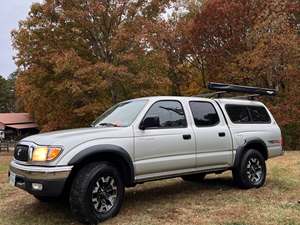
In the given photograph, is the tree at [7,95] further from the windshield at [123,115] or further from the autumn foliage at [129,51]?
the windshield at [123,115]

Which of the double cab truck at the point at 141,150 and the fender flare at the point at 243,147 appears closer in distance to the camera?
the double cab truck at the point at 141,150

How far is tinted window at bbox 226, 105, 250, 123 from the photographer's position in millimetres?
8008

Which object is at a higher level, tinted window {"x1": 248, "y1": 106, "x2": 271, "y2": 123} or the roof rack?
the roof rack

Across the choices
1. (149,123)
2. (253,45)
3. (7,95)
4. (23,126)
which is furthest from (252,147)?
(7,95)

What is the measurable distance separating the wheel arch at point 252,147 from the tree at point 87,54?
12728mm

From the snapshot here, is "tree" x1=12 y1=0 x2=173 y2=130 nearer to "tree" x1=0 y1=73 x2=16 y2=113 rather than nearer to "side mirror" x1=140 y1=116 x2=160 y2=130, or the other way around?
"side mirror" x1=140 y1=116 x2=160 y2=130

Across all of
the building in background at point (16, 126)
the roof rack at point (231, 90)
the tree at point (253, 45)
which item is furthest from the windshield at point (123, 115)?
the building in background at point (16, 126)

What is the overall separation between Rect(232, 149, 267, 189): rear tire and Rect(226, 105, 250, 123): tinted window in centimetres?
63

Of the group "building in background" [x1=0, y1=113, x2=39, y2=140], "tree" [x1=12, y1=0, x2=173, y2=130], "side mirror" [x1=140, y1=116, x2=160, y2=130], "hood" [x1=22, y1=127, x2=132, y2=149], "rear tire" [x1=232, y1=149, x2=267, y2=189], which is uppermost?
"tree" [x1=12, y1=0, x2=173, y2=130]

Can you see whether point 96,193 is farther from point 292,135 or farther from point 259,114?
point 292,135

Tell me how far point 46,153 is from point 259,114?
15.8 feet

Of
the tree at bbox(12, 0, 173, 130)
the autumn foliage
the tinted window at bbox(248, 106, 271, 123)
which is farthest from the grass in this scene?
the autumn foliage

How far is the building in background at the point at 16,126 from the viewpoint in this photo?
62.0m

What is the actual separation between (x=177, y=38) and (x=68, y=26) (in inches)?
299
